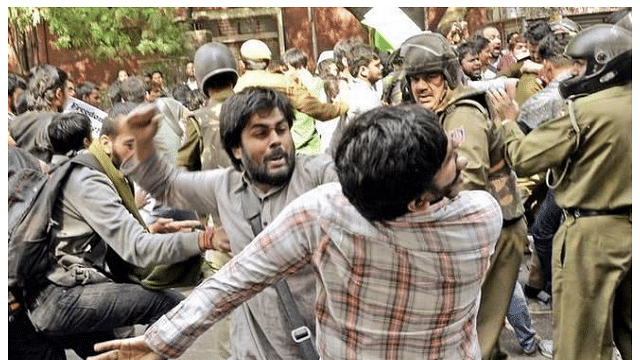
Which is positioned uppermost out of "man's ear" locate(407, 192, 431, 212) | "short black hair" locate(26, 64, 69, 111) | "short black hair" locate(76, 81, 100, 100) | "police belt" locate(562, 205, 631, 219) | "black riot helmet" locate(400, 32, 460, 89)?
"black riot helmet" locate(400, 32, 460, 89)

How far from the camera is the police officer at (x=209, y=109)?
3.82m

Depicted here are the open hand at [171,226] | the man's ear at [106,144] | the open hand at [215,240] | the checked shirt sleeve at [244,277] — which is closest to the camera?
the checked shirt sleeve at [244,277]

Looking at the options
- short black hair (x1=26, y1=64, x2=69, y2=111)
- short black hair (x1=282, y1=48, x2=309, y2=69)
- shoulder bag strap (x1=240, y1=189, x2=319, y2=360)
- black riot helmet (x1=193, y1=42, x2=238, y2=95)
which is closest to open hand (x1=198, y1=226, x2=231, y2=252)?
shoulder bag strap (x1=240, y1=189, x2=319, y2=360)

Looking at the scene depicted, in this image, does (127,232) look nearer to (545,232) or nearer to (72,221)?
(72,221)

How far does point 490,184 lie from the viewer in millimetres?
3662

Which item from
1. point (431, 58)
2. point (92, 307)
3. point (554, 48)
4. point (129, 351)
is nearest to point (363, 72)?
point (554, 48)

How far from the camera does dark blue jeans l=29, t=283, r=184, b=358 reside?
3299 millimetres

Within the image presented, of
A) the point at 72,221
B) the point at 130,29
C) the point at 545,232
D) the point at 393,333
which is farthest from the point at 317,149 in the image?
the point at 393,333

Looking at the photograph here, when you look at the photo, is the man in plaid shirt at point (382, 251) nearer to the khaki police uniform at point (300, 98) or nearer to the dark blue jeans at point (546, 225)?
the khaki police uniform at point (300, 98)

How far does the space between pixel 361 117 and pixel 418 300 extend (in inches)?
15.7

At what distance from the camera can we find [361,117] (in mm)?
1936

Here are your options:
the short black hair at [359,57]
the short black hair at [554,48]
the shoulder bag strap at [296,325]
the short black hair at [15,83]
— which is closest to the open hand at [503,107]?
the short black hair at [554,48]

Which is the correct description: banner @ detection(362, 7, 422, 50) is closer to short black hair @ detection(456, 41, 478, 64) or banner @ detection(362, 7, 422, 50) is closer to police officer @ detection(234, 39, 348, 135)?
police officer @ detection(234, 39, 348, 135)

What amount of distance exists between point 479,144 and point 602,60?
534 millimetres
